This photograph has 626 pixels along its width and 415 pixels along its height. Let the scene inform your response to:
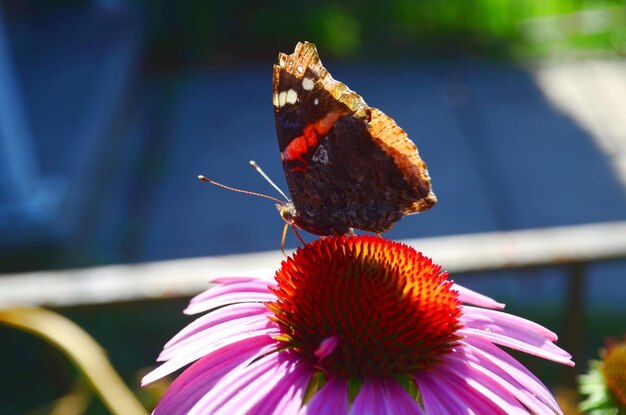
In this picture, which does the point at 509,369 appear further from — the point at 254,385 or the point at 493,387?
the point at 254,385

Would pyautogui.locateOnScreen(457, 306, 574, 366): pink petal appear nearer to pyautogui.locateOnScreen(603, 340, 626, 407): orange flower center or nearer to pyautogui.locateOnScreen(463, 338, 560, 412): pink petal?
pyautogui.locateOnScreen(463, 338, 560, 412): pink petal

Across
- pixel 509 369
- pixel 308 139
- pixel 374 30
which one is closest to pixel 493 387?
pixel 509 369

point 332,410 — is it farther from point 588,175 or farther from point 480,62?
point 480,62

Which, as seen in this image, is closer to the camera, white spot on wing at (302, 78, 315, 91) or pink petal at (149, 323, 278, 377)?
pink petal at (149, 323, 278, 377)

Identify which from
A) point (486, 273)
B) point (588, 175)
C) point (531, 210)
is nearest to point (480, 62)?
point (588, 175)

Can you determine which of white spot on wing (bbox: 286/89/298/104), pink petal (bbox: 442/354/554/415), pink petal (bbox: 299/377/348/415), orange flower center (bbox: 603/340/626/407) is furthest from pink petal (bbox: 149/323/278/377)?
orange flower center (bbox: 603/340/626/407)

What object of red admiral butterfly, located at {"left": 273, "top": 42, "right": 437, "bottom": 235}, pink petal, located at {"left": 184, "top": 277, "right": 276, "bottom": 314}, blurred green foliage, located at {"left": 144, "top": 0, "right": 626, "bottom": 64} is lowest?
pink petal, located at {"left": 184, "top": 277, "right": 276, "bottom": 314}
